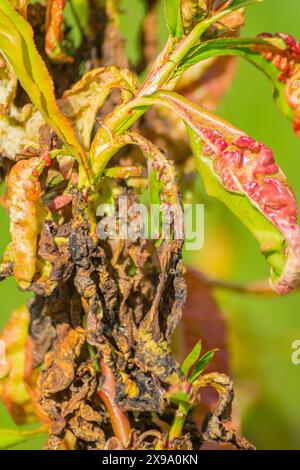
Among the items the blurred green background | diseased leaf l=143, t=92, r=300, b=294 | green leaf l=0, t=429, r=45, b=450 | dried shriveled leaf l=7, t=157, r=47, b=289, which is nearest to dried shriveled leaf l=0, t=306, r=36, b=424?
green leaf l=0, t=429, r=45, b=450

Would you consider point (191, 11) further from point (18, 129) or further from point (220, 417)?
point (220, 417)

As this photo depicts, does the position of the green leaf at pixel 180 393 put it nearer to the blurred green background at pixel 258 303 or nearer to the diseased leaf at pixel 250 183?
the diseased leaf at pixel 250 183

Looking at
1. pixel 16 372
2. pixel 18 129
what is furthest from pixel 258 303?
pixel 18 129

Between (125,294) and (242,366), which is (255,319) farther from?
(125,294)

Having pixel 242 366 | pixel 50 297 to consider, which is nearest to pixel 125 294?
pixel 50 297

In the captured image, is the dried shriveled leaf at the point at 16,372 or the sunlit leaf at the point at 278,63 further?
the dried shriveled leaf at the point at 16,372

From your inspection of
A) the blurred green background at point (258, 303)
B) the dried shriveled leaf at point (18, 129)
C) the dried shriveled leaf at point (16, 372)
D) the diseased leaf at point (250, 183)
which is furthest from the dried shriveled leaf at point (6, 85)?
the blurred green background at point (258, 303)
